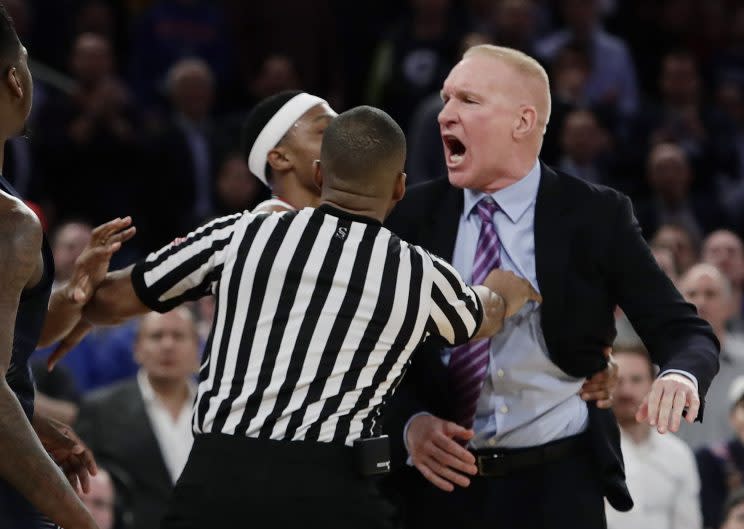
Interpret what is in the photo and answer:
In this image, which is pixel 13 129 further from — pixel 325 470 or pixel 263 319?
pixel 325 470

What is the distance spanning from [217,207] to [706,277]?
3063mm

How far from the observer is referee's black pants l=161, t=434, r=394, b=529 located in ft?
10.3

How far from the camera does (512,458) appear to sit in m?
3.79

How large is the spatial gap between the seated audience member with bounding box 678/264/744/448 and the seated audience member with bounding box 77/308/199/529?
2.46 metres

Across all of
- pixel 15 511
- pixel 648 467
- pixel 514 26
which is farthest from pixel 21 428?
pixel 514 26

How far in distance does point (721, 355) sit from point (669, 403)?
4155 millimetres

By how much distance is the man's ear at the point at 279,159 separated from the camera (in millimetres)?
3732

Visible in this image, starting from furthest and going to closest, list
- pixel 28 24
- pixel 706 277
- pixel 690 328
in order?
pixel 28 24, pixel 706 277, pixel 690 328

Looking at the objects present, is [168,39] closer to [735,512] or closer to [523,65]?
[735,512]

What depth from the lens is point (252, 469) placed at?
10.3 feet

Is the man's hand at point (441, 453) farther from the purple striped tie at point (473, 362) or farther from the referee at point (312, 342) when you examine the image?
the referee at point (312, 342)

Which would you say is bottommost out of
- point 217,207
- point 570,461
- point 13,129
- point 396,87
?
point 217,207

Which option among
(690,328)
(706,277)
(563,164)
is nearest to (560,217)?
(690,328)

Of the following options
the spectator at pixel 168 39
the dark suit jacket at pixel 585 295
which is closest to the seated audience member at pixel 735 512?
the dark suit jacket at pixel 585 295
